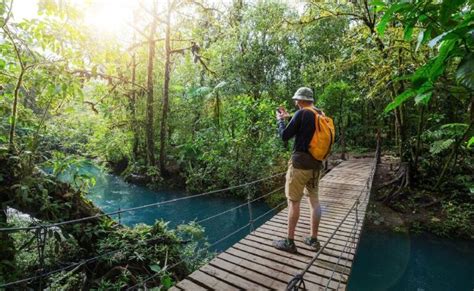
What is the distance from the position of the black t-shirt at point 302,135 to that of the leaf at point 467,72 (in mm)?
2159

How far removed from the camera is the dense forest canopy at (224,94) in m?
3.09

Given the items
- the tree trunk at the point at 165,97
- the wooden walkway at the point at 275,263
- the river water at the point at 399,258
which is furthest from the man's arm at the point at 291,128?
the tree trunk at the point at 165,97

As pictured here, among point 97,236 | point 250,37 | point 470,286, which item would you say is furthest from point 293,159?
point 250,37

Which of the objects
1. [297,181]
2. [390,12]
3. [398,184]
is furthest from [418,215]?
[390,12]

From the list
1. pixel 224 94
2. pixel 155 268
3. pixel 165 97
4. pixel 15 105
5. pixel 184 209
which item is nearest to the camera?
pixel 15 105

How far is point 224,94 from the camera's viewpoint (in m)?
12.6

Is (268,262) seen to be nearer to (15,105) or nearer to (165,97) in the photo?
(15,105)

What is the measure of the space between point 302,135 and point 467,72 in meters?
2.23

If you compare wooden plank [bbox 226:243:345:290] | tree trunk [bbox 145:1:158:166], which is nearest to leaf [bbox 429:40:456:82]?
wooden plank [bbox 226:243:345:290]

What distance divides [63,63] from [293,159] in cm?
285

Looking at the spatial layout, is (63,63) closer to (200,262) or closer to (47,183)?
(47,183)

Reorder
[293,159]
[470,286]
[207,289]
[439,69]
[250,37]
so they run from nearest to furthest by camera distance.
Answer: [439,69] → [207,289] → [293,159] → [470,286] → [250,37]

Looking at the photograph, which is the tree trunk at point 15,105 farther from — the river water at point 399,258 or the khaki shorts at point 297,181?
the khaki shorts at point 297,181

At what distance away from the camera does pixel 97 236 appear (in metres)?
4.07
